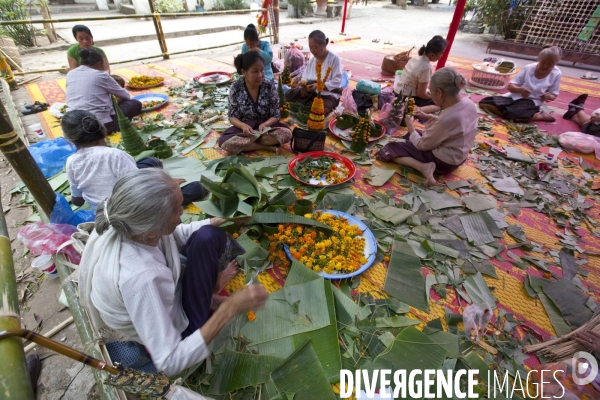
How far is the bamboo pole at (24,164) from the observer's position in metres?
1.86

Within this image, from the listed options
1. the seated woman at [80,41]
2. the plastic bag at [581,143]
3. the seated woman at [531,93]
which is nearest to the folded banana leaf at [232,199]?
the seated woman at [80,41]

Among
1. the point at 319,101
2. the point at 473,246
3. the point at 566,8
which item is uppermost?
the point at 566,8

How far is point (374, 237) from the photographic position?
2.53m

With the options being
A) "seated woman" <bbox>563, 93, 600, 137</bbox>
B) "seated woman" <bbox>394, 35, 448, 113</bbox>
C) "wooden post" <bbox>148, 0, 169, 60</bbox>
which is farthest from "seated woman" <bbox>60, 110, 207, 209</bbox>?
"wooden post" <bbox>148, 0, 169, 60</bbox>

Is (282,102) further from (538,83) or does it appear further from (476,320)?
(538,83)

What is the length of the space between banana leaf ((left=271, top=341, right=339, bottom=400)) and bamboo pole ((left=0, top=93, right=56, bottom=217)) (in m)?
2.18

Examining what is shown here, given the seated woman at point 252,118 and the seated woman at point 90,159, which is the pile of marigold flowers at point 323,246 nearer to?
the seated woman at point 90,159

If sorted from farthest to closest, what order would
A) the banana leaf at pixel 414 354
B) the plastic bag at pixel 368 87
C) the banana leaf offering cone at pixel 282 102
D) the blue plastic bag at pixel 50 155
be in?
the plastic bag at pixel 368 87 < the banana leaf offering cone at pixel 282 102 < the blue plastic bag at pixel 50 155 < the banana leaf at pixel 414 354

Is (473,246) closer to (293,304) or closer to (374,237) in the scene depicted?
(374,237)

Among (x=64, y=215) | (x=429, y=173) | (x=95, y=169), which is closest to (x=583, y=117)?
(x=429, y=173)

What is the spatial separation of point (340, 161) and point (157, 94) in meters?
3.78

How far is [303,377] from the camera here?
5.28 feet

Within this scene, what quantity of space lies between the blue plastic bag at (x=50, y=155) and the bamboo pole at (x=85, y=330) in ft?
6.87

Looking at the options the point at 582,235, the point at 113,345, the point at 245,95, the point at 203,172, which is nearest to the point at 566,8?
the point at 582,235
